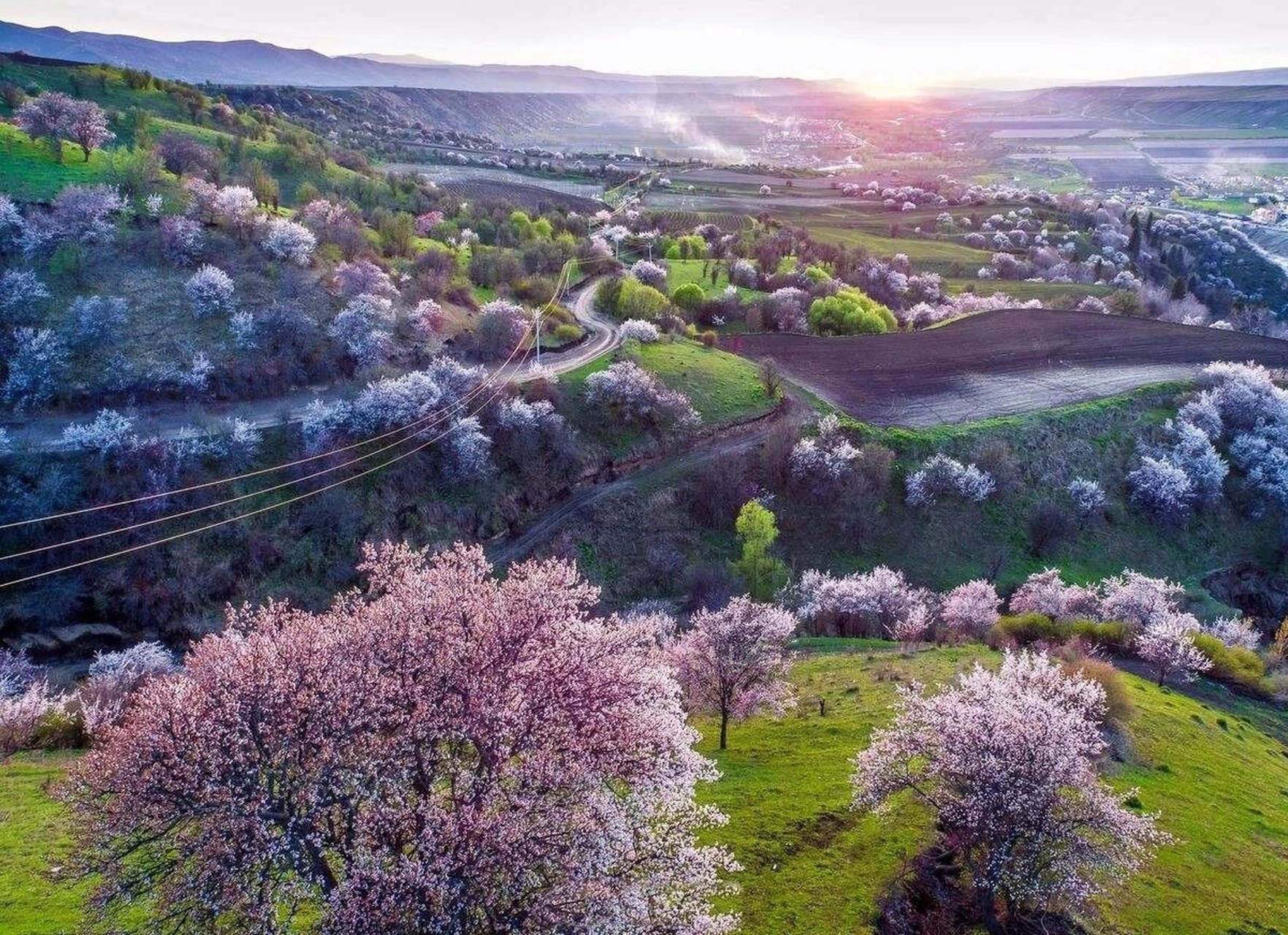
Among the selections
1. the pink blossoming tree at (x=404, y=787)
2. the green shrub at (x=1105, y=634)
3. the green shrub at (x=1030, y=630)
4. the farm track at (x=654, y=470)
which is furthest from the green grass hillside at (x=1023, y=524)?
the pink blossoming tree at (x=404, y=787)

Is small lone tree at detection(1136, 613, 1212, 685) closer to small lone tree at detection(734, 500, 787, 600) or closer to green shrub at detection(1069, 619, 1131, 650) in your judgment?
green shrub at detection(1069, 619, 1131, 650)

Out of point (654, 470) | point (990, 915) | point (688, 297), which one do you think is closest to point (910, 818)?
point (990, 915)

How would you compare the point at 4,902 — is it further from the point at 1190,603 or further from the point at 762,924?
the point at 1190,603

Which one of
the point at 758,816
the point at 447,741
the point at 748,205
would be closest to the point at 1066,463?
the point at 758,816

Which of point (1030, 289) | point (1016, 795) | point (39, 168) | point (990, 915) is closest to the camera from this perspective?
point (1016, 795)

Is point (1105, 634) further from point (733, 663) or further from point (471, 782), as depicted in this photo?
point (471, 782)
